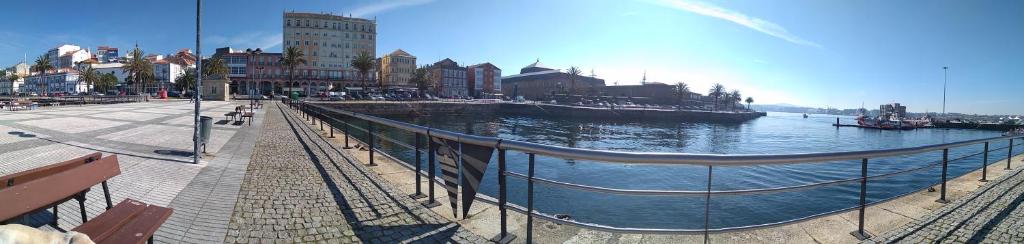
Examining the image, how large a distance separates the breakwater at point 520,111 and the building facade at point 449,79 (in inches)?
1290

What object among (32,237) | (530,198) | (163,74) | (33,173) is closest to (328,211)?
(33,173)

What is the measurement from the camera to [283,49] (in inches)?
3841

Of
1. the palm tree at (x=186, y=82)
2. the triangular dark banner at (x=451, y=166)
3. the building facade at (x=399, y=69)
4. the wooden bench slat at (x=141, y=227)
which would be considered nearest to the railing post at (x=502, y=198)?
the triangular dark banner at (x=451, y=166)

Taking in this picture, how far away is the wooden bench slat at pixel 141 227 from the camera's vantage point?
2.75 m

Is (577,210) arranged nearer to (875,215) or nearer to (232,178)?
(875,215)

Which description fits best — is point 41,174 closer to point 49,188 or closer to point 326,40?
point 49,188

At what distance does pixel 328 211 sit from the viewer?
483cm

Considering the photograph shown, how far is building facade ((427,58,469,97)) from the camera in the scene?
117188 mm

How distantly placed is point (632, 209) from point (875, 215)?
5.58 m

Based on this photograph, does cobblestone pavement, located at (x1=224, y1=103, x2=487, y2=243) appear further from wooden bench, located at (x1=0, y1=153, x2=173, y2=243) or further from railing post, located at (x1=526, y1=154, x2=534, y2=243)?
wooden bench, located at (x1=0, y1=153, x2=173, y2=243)

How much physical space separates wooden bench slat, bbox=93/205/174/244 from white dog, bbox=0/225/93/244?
741 millimetres

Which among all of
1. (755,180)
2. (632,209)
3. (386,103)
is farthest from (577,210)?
(386,103)

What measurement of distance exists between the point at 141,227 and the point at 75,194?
128 centimetres

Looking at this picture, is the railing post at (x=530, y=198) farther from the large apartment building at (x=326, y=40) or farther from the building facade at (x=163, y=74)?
the building facade at (x=163, y=74)
